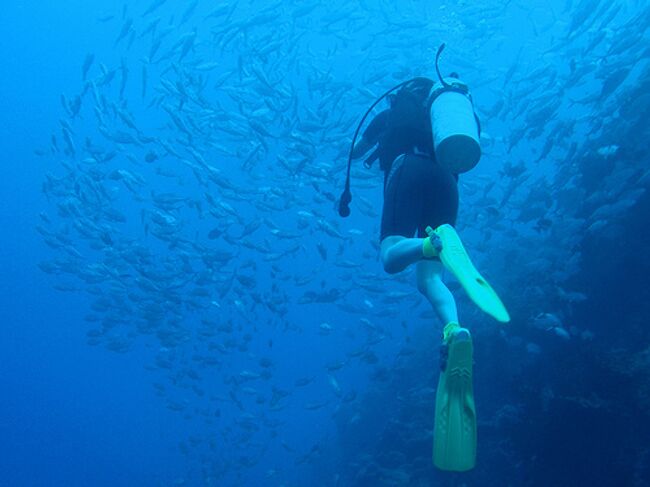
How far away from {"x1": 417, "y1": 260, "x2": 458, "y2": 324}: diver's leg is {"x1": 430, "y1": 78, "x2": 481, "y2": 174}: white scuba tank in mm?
719

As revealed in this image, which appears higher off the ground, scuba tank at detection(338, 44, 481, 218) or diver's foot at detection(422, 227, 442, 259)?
scuba tank at detection(338, 44, 481, 218)

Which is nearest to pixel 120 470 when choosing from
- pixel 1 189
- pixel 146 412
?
pixel 146 412

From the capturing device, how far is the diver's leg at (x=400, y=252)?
3.14 meters

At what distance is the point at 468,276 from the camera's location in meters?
2.81

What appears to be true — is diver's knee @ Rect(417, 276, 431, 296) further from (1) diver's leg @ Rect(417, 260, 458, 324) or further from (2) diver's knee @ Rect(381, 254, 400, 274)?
(2) diver's knee @ Rect(381, 254, 400, 274)

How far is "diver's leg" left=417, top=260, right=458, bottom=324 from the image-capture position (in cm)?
320

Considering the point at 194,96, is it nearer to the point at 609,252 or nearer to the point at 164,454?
the point at 609,252

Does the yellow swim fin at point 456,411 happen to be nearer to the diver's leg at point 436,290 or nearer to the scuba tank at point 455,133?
the diver's leg at point 436,290

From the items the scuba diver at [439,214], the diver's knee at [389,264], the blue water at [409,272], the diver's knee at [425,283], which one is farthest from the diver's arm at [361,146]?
the blue water at [409,272]

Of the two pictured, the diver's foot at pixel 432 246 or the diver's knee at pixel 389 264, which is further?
the diver's knee at pixel 389 264

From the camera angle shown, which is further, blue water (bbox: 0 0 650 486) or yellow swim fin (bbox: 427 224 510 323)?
blue water (bbox: 0 0 650 486)

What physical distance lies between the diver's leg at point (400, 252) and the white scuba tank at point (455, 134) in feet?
1.78

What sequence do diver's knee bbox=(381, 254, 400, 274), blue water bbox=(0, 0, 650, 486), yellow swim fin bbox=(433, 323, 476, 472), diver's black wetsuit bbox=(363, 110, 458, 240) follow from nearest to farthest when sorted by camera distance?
yellow swim fin bbox=(433, 323, 476, 472) < diver's knee bbox=(381, 254, 400, 274) < diver's black wetsuit bbox=(363, 110, 458, 240) < blue water bbox=(0, 0, 650, 486)

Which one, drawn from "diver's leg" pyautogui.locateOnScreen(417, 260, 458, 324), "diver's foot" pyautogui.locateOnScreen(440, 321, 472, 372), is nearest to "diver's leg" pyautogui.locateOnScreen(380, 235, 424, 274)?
"diver's leg" pyautogui.locateOnScreen(417, 260, 458, 324)
